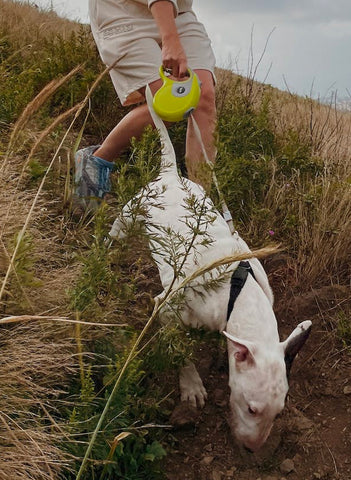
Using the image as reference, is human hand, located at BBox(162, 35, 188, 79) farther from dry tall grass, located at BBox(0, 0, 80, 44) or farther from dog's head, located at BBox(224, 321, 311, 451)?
dry tall grass, located at BBox(0, 0, 80, 44)

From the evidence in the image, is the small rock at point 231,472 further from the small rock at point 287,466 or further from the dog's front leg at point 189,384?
the dog's front leg at point 189,384

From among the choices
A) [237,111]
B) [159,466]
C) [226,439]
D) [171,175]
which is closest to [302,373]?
[226,439]

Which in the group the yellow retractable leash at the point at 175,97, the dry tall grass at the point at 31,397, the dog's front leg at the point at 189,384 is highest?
the yellow retractable leash at the point at 175,97

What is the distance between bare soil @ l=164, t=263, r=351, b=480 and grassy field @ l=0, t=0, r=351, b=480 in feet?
0.36

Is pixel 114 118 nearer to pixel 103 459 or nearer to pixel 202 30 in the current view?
pixel 202 30

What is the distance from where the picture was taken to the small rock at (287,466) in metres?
3.13

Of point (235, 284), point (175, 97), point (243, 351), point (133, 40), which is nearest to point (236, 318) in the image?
point (235, 284)

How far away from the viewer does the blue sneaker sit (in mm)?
4250

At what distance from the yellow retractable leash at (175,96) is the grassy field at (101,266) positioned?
22 centimetres

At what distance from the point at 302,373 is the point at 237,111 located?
239 cm

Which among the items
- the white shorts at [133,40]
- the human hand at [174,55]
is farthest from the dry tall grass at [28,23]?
the human hand at [174,55]

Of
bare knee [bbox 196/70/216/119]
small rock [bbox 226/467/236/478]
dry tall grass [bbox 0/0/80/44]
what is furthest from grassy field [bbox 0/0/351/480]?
dry tall grass [bbox 0/0/80/44]

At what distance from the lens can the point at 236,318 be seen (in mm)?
3027

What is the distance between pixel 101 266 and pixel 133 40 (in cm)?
198
